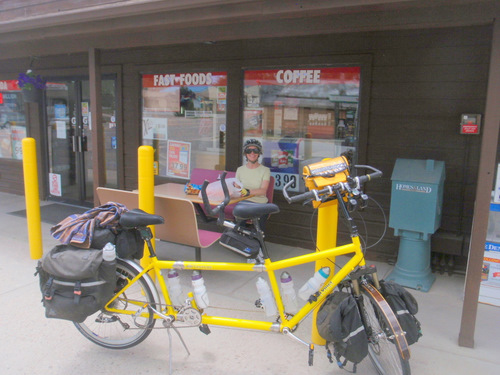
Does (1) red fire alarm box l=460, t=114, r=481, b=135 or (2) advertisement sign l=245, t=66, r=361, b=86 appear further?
(2) advertisement sign l=245, t=66, r=361, b=86

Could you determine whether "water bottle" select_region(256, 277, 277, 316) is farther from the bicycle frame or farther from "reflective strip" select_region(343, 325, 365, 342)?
"reflective strip" select_region(343, 325, 365, 342)

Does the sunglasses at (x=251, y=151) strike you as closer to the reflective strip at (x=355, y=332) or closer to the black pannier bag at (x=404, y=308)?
the black pannier bag at (x=404, y=308)

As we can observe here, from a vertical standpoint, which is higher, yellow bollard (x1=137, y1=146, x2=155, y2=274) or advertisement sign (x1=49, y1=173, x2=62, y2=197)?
yellow bollard (x1=137, y1=146, x2=155, y2=274)

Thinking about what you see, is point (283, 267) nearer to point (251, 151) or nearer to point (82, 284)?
point (82, 284)

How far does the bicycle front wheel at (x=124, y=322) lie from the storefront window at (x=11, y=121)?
5.81 meters

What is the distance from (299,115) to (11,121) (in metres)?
5.75

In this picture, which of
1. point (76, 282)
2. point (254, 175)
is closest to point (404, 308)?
point (76, 282)

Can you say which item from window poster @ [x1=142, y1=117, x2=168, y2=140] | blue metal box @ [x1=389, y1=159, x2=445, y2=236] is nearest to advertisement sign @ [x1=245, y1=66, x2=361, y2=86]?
blue metal box @ [x1=389, y1=159, x2=445, y2=236]

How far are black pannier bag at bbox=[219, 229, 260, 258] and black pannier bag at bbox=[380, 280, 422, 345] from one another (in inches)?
29.7

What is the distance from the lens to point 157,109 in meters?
6.18

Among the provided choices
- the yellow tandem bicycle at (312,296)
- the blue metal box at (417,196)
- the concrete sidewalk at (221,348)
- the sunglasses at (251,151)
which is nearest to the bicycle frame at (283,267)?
the yellow tandem bicycle at (312,296)

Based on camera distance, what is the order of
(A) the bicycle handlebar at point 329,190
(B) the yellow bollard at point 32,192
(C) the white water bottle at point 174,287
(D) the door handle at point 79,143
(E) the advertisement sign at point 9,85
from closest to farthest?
(A) the bicycle handlebar at point 329,190, (C) the white water bottle at point 174,287, (B) the yellow bollard at point 32,192, (D) the door handle at point 79,143, (E) the advertisement sign at point 9,85

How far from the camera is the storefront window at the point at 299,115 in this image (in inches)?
188

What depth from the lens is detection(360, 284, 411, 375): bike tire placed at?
7.58 ft
